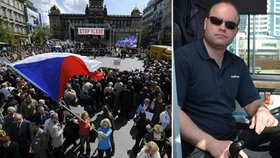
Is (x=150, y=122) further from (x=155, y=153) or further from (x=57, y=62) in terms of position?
(x=57, y=62)

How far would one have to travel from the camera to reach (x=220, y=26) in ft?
4.28

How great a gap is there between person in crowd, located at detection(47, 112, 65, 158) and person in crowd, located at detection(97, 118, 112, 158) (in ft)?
2.75

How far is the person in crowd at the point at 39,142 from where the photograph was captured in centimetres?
666

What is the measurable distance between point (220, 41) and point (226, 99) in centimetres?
24

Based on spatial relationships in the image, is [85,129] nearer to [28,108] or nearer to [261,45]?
[28,108]

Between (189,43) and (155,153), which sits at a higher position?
(189,43)

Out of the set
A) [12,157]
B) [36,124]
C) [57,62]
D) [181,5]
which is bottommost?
[12,157]

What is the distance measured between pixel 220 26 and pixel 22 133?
627 centimetres

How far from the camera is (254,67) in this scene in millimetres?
1599

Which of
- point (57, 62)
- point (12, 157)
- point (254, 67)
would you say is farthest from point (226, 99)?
point (12, 157)

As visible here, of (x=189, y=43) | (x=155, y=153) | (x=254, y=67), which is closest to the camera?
(x=189, y=43)

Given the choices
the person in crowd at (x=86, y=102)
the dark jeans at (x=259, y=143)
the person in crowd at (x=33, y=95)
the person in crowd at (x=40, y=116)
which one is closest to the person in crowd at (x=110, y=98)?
the person in crowd at (x=86, y=102)

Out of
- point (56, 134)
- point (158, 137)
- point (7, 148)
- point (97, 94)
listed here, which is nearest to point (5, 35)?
point (97, 94)

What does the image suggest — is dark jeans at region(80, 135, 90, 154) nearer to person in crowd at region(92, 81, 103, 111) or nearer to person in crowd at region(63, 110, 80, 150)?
person in crowd at region(63, 110, 80, 150)
